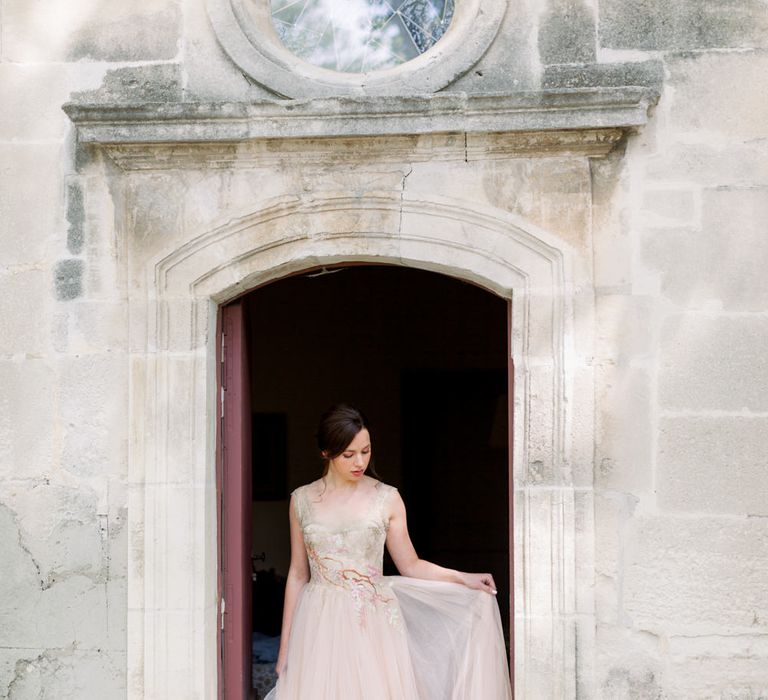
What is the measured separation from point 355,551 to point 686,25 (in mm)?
2377

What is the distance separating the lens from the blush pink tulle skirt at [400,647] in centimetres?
379

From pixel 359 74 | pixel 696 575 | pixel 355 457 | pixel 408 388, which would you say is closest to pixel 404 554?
pixel 355 457

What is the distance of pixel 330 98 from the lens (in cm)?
365

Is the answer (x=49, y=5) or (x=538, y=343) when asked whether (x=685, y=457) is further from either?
(x=49, y=5)

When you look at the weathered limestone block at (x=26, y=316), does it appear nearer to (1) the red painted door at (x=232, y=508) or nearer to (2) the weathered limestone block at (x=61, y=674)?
(1) the red painted door at (x=232, y=508)

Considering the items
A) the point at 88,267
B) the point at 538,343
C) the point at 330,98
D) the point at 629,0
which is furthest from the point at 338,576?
the point at 629,0

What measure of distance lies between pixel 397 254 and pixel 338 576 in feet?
4.22

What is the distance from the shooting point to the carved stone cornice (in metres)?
3.58

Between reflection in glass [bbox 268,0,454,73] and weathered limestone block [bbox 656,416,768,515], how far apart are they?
1783 millimetres

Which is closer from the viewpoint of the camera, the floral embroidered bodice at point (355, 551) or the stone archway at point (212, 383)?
the stone archway at point (212, 383)

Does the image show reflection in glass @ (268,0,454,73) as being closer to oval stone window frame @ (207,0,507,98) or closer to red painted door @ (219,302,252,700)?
oval stone window frame @ (207,0,507,98)

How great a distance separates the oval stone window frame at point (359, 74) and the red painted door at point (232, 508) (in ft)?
3.00

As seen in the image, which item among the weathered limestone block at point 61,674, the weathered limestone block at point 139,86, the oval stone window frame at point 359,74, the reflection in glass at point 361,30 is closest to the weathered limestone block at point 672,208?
the oval stone window frame at point 359,74

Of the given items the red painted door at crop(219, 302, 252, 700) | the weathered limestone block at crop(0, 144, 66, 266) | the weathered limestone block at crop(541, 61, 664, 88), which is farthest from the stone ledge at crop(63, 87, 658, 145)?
the red painted door at crop(219, 302, 252, 700)
